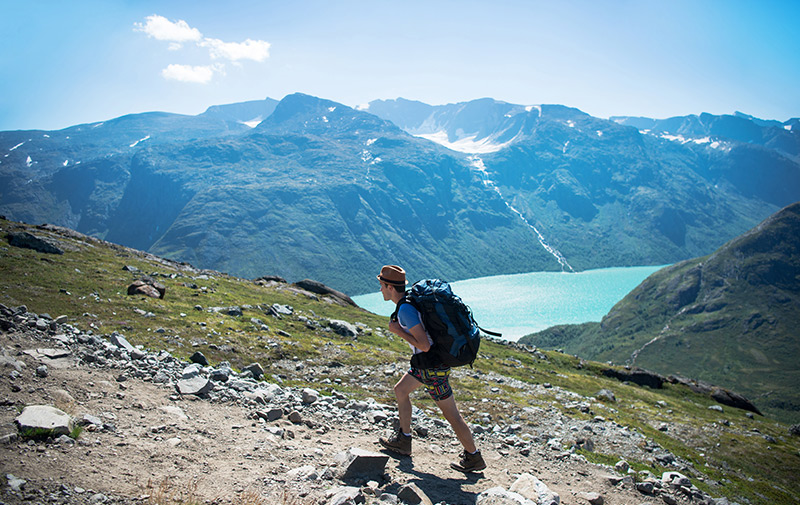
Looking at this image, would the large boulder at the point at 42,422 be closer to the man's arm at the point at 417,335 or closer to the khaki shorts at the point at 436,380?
the man's arm at the point at 417,335

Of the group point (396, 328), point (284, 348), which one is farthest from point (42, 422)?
point (284, 348)

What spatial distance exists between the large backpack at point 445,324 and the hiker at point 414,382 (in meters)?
0.15

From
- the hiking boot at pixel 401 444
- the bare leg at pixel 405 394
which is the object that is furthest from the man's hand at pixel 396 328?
the hiking boot at pixel 401 444

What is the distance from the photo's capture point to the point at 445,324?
316 inches

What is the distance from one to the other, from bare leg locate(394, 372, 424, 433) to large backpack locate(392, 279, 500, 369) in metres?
0.71

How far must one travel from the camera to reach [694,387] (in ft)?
177

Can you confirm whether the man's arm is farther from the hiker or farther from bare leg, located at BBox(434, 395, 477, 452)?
bare leg, located at BBox(434, 395, 477, 452)

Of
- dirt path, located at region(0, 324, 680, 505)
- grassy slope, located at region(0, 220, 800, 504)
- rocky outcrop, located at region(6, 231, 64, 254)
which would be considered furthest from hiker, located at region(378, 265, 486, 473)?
rocky outcrop, located at region(6, 231, 64, 254)

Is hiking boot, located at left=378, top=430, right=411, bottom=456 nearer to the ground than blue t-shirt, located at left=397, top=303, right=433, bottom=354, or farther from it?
nearer to the ground

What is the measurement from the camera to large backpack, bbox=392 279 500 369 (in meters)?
8.05

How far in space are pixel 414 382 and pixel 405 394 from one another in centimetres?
35

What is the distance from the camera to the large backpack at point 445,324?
26.4 feet

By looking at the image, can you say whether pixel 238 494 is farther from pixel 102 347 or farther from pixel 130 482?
pixel 102 347

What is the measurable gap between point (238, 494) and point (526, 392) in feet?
69.4
